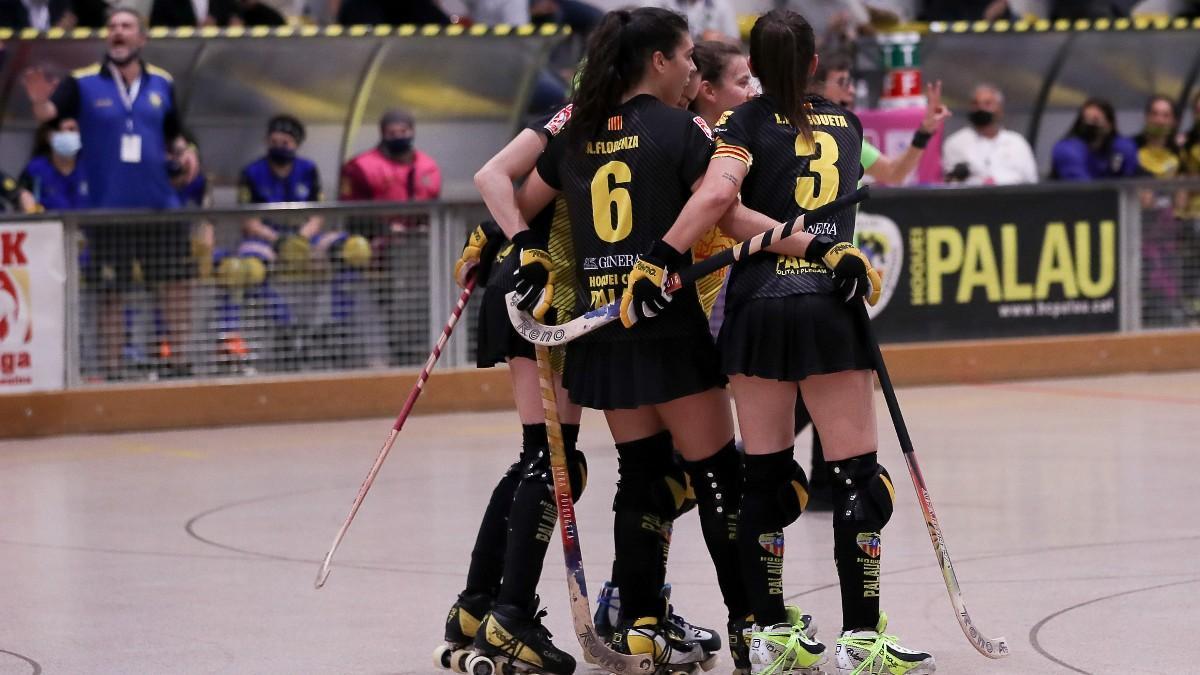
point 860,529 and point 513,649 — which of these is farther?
point 513,649

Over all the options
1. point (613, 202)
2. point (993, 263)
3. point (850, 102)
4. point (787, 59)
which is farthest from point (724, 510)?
point (993, 263)

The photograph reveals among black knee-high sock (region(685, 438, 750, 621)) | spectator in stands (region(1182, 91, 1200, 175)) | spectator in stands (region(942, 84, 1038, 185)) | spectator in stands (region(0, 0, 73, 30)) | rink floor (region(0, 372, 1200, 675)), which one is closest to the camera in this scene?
black knee-high sock (region(685, 438, 750, 621))

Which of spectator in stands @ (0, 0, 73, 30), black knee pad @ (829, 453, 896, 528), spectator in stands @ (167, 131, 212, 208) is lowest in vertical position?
black knee pad @ (829, 453, 896, 528)

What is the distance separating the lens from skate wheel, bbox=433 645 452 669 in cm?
545

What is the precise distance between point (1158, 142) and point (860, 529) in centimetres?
955

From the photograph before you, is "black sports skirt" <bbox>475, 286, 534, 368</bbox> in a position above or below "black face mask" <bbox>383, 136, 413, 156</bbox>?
below

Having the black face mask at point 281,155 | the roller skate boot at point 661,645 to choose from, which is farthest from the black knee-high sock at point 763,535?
the black face mask at point 281,155

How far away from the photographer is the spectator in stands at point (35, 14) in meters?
12.6

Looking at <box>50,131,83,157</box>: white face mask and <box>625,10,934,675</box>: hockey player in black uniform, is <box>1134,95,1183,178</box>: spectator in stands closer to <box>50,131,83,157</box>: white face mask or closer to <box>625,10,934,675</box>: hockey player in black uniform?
<box>50,131,83,157</box>: white face mask

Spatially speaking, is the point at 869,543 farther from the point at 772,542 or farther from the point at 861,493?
the point at 772,542

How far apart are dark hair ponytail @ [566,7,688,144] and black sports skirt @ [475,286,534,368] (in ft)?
2.02

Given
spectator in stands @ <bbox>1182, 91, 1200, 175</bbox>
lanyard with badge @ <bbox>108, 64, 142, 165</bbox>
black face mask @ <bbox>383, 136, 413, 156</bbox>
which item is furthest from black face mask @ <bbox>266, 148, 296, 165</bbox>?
spectator in stands @ <bbox>1182, 91, 1200, 175</bbox>

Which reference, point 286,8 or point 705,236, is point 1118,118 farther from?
point 705,236

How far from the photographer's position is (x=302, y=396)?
10984mm
